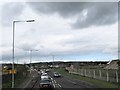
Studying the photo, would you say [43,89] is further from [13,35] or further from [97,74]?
[97,74]

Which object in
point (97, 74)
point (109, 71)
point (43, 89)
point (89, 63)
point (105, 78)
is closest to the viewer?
point (43, 89)

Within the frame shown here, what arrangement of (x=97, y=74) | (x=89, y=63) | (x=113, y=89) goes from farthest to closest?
(x=89, y=63) → (x=97, y=74) → (x=113, y=89)

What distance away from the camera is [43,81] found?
3441cm

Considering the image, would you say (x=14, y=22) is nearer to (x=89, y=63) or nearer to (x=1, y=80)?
(x=1, y=80)

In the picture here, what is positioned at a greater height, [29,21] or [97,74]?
[29,21]

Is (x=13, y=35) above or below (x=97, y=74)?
above

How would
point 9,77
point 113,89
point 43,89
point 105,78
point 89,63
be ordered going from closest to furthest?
point 113,89, point 43,89, point 105,78, point 9,77, point 89,63

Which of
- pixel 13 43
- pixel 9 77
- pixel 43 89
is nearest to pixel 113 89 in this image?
pixel 43 89

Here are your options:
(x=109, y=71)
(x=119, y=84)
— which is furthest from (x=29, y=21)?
(x=109, y=71)

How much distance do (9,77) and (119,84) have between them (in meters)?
26.1

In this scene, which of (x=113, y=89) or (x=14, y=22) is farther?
(x=14, y=22)

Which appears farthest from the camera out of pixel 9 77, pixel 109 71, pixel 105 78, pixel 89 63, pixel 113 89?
pixel 89 63

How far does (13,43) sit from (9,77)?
20856 mm

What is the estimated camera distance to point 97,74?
167ft
